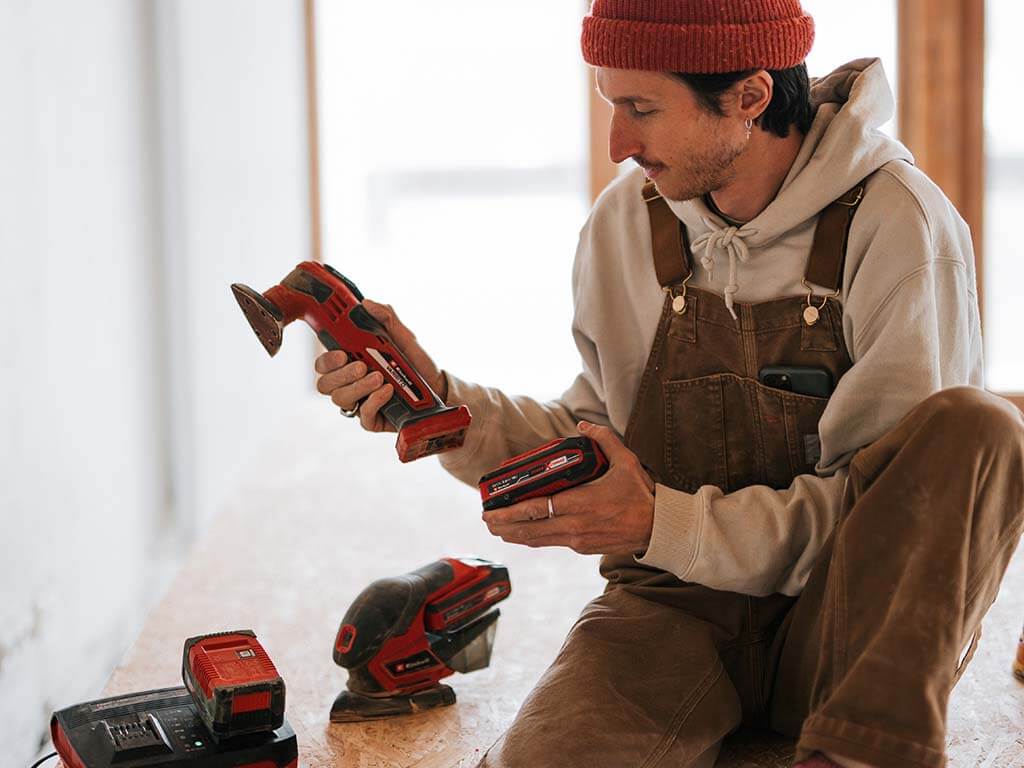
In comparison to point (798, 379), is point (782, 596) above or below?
below

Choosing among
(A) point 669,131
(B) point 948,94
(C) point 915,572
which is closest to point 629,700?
(C) point 915,572

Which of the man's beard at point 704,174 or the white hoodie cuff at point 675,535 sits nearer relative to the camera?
the white hoodie cuff at point 675,535

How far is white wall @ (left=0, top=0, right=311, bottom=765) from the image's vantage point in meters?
2.03

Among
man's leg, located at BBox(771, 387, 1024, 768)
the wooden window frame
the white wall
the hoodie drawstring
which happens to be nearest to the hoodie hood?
the hoodie drawstring

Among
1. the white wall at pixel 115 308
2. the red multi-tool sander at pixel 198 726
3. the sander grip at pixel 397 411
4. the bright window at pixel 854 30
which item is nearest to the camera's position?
the red multi-tool sander at pixel 198 726

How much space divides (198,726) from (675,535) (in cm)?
64

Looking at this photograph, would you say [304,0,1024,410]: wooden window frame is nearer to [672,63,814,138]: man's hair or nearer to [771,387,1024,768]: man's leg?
[672,63,814,138]: man's hair

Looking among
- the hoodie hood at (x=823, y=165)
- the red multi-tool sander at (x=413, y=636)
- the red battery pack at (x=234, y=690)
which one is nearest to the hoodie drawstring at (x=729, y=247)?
the hoodie hood at (x=823, y=165)

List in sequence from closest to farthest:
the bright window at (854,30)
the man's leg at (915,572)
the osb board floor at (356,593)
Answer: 1. the man's leg at (915,572)
2. the osb board floor at (356,593)
3. the bright window at (854,30)

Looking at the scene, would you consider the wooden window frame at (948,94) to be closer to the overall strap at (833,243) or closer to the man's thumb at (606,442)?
the overall strap at (833,243)

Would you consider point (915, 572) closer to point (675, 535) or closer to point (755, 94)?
point (675, 535)

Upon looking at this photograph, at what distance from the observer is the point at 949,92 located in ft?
14.2

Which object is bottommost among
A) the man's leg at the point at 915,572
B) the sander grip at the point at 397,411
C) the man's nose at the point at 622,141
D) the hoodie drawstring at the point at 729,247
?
the man's leg at the point at 915,572

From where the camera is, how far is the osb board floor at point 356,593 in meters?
1.77
